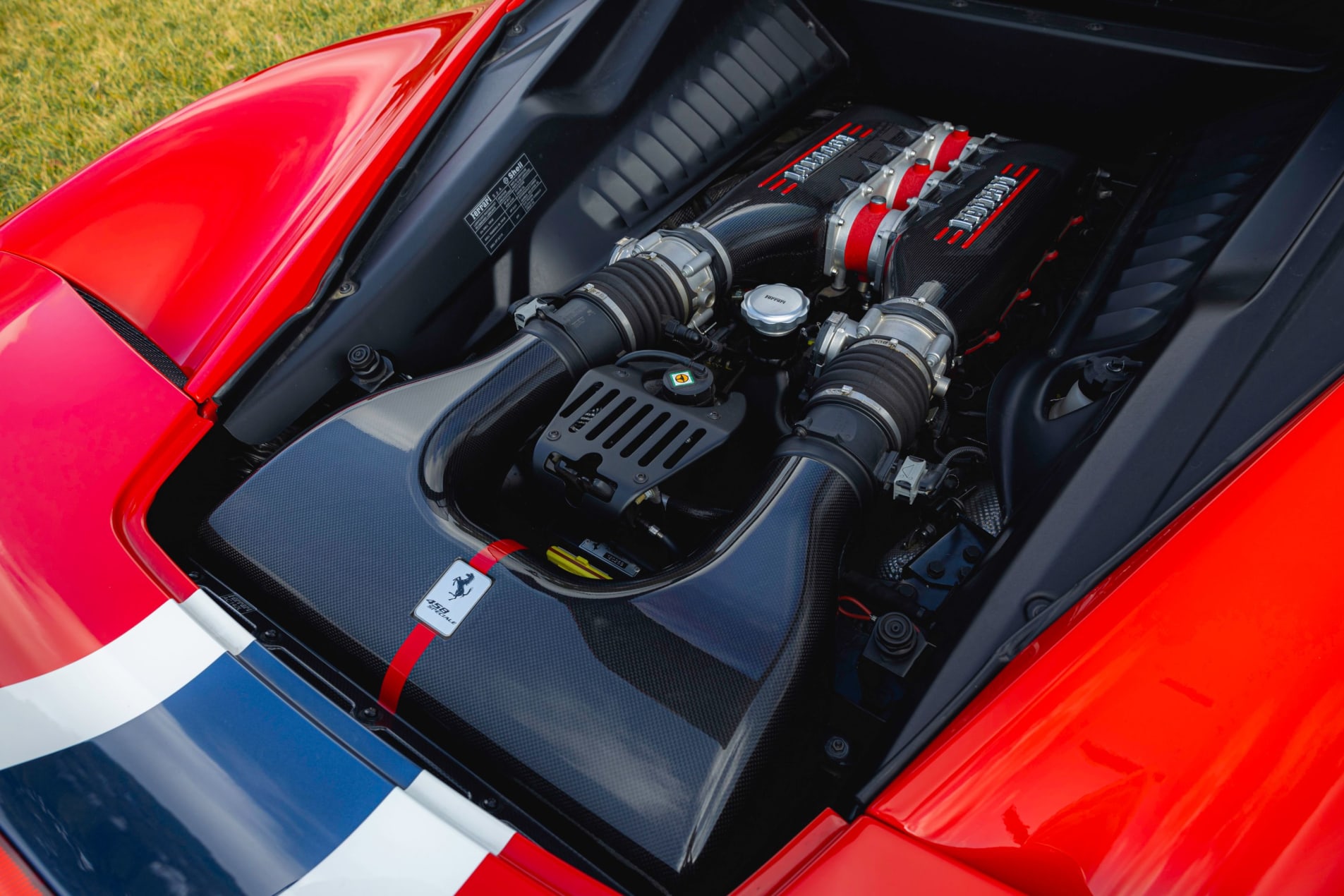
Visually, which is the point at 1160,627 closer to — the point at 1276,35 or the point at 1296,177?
the point at 1296,177

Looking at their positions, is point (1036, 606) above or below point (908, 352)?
below

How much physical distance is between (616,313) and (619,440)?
265 mm

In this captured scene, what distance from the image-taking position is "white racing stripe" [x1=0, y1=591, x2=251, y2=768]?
91 centimetres

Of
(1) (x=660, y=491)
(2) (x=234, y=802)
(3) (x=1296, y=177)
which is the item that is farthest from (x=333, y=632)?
(3) (x=1296, y=177)

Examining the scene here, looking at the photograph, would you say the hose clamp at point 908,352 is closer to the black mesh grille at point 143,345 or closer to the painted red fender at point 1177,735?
the painted red fender at point 1177,735

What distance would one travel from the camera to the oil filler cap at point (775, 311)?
54.9 inches

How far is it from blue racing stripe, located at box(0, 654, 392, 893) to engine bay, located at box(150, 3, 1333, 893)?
93 mm

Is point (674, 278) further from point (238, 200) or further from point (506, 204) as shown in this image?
point (238, 200)

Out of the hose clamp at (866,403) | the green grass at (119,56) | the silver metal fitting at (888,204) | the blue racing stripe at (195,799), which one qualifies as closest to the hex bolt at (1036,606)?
the hose clamp at (866,403)

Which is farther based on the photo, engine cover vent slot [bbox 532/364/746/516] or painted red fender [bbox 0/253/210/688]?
engine cover vent slot [bbox 532/364/746/516]

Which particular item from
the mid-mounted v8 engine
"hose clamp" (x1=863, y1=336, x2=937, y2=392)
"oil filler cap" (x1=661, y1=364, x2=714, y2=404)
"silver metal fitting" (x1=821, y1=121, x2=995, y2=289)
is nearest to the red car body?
the mid-mounted v8 engine

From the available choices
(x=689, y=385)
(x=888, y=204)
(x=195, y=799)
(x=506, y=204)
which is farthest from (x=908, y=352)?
(x=195, y=799)

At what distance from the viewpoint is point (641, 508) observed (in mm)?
1225

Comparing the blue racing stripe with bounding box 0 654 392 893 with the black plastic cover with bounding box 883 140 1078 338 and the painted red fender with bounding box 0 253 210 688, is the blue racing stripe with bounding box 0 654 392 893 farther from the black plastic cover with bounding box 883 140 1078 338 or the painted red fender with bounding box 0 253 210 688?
the black plastic cover with bounding box 883 140 1078 338
